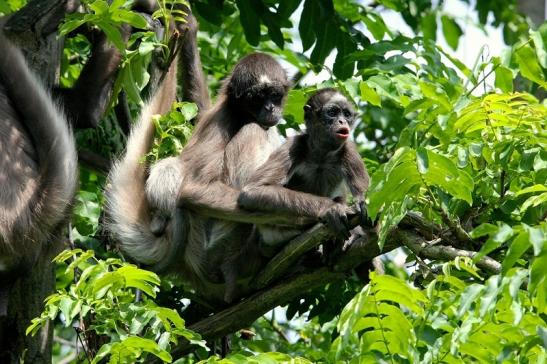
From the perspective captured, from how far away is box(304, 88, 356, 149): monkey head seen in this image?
753cm

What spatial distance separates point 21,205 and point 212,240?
1.44 meters

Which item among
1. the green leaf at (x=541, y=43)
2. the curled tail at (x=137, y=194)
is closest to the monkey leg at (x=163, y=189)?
the curled tail at (x=137, y=194)

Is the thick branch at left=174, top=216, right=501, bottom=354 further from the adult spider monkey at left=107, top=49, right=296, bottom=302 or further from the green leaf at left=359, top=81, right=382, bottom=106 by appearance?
the green leaf at left=359, top=81, right=382, bottom=106

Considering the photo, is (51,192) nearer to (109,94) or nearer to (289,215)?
(109,94)

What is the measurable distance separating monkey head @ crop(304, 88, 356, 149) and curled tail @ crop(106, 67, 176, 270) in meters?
1.30

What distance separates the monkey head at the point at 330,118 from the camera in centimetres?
753

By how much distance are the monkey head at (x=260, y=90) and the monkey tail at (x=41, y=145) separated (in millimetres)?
1368

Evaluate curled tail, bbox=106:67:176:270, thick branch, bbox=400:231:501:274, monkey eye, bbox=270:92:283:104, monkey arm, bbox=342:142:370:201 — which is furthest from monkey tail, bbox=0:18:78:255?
thick branch, bbox=400:231:501:274

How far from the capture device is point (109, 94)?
8805mm

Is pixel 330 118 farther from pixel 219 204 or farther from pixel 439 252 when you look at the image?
pixel 439 252

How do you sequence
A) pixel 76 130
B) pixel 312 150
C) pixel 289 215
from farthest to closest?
pixel 76 130 < pixel 312 150 < pixel 289 215

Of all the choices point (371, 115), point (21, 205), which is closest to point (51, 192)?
point (21, 205)

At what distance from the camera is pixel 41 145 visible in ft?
25.9

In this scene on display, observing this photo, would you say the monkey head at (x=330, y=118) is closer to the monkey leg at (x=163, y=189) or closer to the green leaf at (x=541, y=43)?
the monkey leg at (x=163, y=189)
